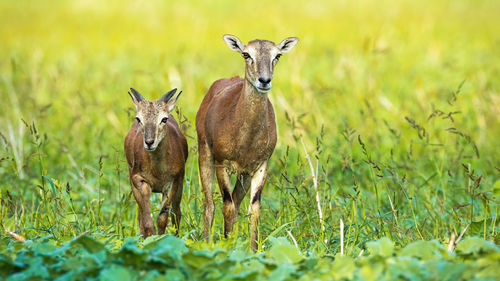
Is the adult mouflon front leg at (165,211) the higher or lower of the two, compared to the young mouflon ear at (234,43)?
lower

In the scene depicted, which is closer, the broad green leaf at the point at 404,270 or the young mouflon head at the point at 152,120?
the broad green leaf at the point at 404,270

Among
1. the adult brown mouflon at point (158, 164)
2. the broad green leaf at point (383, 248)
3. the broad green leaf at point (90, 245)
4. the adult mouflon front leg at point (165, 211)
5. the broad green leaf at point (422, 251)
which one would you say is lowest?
the broad green leaf at point (422, 251)

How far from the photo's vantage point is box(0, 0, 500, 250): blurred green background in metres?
6.80

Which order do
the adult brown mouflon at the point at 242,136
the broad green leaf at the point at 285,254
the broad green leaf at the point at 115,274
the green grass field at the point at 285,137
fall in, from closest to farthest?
1. the broad green leaf at the point at 115,274
2. the green grass field at the point at 285,137
3. the broad green leaf at the point at 285,254
4. the adult brown mouflon at the point at 242,136

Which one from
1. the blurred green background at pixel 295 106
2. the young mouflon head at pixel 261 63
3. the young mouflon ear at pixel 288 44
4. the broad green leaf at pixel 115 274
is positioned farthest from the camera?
the blurred green background at pixel 295 106

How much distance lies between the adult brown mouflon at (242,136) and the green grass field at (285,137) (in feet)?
0.82

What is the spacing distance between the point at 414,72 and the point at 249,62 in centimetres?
1108

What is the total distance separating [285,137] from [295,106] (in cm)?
122

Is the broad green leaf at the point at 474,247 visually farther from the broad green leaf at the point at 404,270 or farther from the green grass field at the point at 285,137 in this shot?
the broad green leaf at the point at 404,270

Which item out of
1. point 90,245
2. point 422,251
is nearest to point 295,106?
point 422,251

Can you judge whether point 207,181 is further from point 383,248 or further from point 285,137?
point 285,137

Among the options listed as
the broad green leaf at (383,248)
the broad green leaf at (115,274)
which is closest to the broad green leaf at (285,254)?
the broad green leaf at (383,248)

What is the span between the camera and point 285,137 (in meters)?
10.9

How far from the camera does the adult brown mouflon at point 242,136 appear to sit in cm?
612
